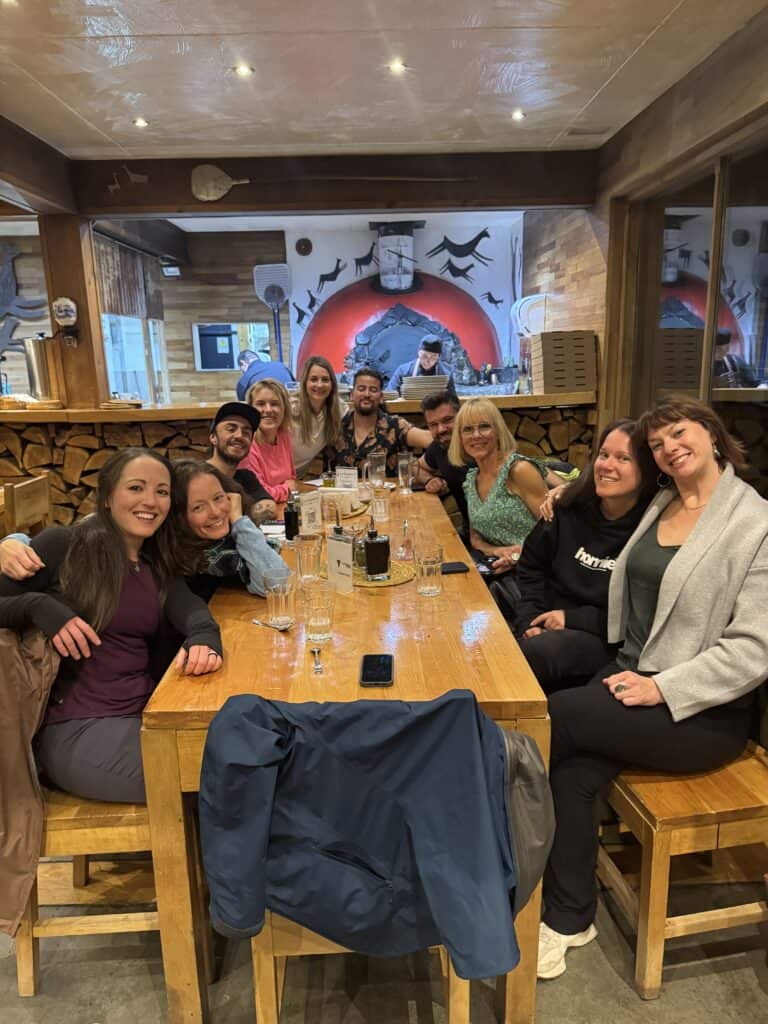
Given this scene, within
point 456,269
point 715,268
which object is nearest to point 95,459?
point 715,268

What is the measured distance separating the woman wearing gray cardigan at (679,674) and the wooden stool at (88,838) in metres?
0.94

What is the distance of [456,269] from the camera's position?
789 centimetres

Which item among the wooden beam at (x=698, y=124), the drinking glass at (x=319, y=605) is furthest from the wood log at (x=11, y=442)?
the wooden beam at (x=698, y=124)

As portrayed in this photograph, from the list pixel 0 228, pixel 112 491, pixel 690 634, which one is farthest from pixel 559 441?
pixel 0 228

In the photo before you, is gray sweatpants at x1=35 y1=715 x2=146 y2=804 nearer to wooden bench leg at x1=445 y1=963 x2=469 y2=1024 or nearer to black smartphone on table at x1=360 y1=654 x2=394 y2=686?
black smartphone on table at x1=360 y1=654 x2=394 y2=686

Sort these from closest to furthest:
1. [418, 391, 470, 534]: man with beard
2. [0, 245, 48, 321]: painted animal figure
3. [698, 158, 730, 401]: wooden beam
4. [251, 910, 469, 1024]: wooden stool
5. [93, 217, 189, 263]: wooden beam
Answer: [251, 910, 469, 1024]: wooden stool < [698, 158, 730, 401]: wooden beam < [418, 391, 470, 534]: man with beard < [93, 217, 189, 263]: wooden beam < [0, 245, 48, 321]: painted animal figure

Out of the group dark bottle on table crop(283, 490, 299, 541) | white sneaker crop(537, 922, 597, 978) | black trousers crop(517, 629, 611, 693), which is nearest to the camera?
white sneaker crop(537, 922, 597, 978)

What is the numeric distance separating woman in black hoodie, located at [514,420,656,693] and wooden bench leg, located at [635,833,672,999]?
0.59 meters

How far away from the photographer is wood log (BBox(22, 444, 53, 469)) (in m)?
4.78

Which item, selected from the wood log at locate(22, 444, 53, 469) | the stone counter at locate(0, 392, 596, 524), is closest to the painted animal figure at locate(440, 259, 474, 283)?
the stone counter at locate(0, 392, 596, 524)

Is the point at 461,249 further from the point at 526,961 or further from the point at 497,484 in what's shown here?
the point at 526,961

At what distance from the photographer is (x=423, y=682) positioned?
141cm

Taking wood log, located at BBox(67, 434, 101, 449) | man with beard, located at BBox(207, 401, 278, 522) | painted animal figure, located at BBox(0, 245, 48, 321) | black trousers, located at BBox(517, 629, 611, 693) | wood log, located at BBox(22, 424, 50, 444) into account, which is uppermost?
painted animal figure, located at BBox(0, 245, 48, 321)

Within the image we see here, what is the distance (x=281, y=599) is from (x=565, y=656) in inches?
33.5
